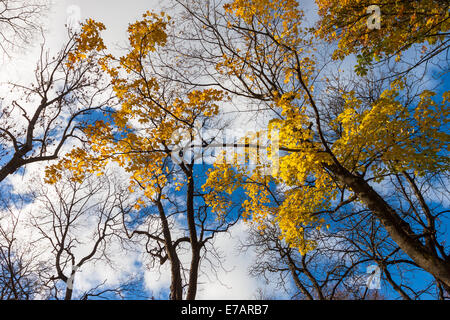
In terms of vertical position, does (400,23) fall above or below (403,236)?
above

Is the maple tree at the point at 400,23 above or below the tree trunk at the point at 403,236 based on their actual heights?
above

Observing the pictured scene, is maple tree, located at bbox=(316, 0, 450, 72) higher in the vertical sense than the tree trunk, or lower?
higher

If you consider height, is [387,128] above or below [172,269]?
above

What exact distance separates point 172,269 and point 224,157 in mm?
4668

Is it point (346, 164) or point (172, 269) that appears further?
point (172, 269)
